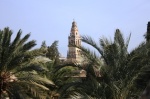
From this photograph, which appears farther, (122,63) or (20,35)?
(20,35)

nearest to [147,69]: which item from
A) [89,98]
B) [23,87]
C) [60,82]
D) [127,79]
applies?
[127,79]

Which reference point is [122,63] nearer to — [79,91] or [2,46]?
[79,91]

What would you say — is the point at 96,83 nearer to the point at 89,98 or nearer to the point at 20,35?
the point at 89,98

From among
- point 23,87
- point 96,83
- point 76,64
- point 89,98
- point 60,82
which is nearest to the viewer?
point 89,98

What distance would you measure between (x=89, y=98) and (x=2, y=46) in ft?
20.6

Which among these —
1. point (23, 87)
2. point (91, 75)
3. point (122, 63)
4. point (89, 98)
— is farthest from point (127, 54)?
point (23, 87)

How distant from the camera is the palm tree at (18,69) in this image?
15555mm

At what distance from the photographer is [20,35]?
1656 centimetres

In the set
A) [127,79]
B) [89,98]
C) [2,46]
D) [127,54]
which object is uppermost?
[2,46]

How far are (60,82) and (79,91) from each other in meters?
8.96

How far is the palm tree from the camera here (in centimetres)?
1555

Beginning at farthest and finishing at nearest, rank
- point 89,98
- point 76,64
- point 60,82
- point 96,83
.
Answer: point 60,82 → point 76,64 → point 96,83 → point 89,98

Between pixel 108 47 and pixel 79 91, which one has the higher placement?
pixel 108 47

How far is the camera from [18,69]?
1625cm
